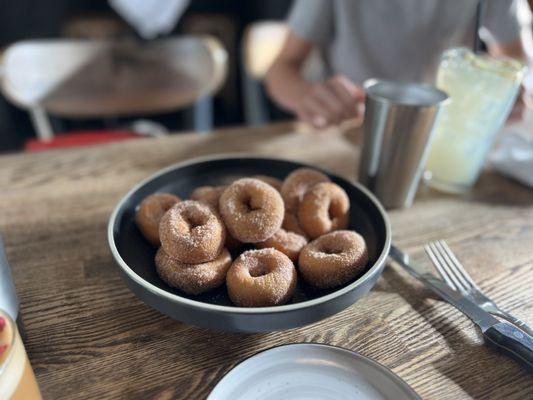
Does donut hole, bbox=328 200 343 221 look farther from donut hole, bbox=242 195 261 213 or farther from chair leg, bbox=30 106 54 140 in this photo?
chair leg, bbox=30 106 54 140

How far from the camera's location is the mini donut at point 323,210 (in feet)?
1.88

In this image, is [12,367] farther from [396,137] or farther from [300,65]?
[300,65]

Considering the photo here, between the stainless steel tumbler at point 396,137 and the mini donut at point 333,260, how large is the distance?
0.73 ft

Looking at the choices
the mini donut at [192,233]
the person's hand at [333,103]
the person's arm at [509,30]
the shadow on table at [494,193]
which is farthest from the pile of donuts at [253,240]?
the person's arm at [509,30]

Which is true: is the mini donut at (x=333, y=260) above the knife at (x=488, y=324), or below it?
above

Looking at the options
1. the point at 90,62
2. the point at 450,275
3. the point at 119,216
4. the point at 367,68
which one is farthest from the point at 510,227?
the point at 90,62

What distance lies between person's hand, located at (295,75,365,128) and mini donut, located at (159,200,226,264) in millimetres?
536

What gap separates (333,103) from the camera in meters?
0.98

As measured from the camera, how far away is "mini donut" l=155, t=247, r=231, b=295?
1.57 feet

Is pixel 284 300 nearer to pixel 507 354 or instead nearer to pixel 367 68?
pixel 507 354

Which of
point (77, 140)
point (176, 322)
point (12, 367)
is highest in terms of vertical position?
point (12, 367)

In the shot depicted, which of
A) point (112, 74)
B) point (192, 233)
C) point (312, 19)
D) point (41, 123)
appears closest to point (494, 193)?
point (192, 233)

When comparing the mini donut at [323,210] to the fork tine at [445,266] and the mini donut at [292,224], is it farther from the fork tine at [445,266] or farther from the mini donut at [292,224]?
the fork tine at [445,266]

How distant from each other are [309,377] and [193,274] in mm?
168
